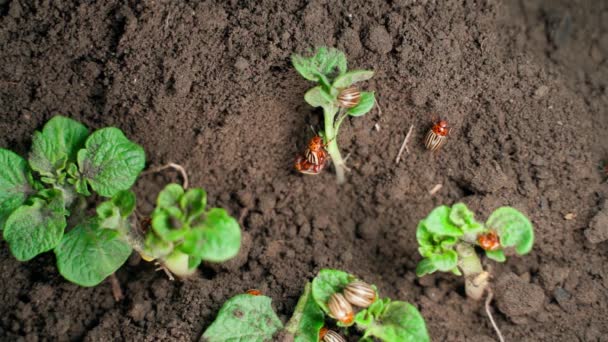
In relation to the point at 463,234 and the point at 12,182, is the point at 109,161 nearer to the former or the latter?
the point at 12,182

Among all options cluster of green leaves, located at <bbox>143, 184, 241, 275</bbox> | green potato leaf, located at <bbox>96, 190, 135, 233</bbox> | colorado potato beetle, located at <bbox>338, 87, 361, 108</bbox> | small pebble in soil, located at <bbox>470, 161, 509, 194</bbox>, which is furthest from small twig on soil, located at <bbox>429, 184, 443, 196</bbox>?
green potato leaf, located at <bbox>96, 190, 135, 233</bbox>

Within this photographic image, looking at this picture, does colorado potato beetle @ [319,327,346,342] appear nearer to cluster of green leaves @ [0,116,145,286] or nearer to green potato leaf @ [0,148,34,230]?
cluster of green leaves @ [0,116,145,286]

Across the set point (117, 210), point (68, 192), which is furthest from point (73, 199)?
point (117, 210)

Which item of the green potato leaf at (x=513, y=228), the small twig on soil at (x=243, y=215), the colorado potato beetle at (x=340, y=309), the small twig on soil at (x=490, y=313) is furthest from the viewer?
the small twig on soil at (x=243, y=215)

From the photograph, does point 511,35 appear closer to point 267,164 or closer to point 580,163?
point 580,163

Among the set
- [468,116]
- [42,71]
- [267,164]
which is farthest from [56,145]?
[468,116]

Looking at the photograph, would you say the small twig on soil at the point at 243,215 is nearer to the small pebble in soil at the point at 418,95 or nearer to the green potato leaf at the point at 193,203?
the green potato leaf at the point at 193,203

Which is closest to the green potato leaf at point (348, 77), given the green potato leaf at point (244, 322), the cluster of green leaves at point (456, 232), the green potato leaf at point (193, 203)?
the cluster of green leaves at point (456, 232)

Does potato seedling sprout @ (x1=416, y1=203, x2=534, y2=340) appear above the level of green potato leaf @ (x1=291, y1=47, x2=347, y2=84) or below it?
below
